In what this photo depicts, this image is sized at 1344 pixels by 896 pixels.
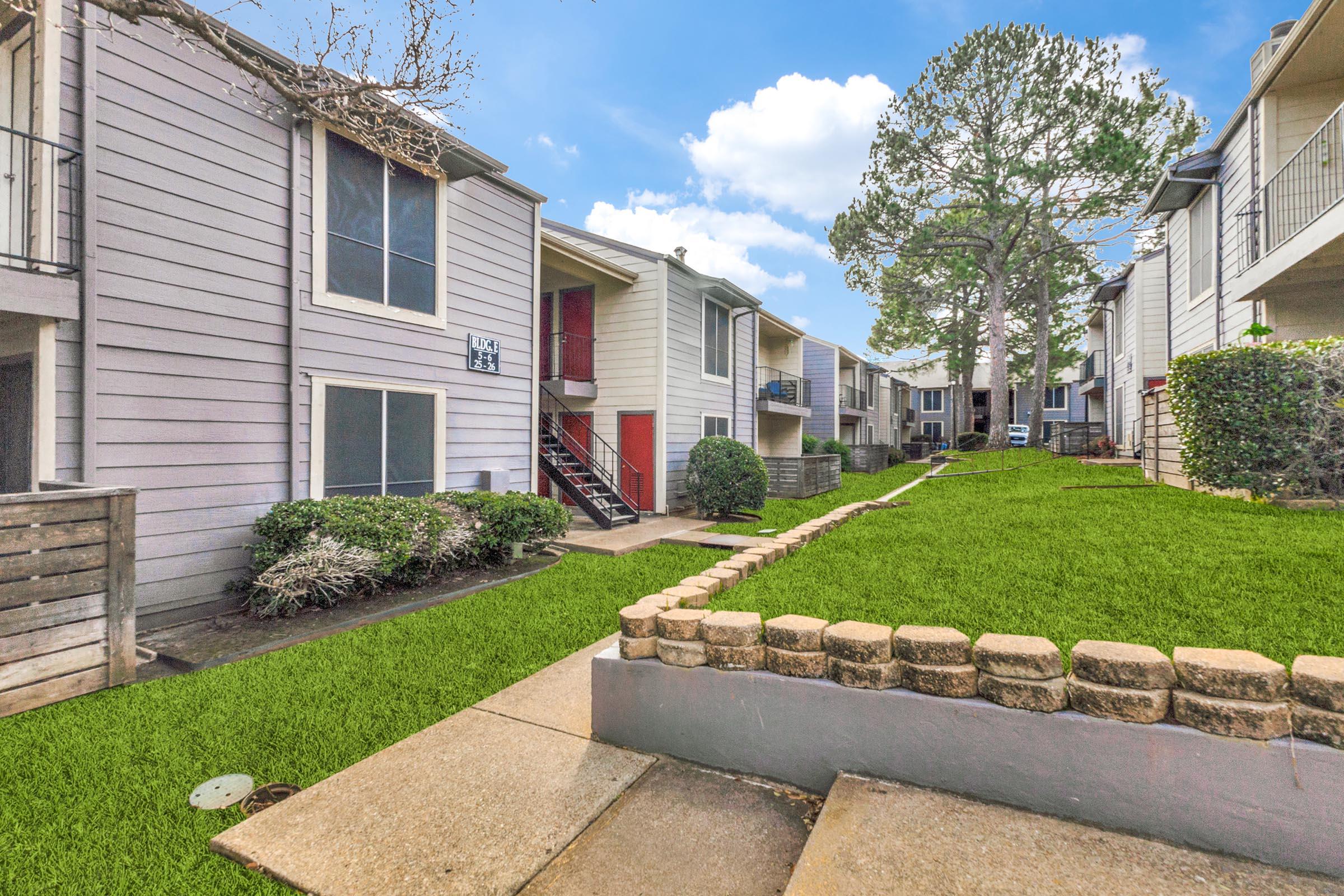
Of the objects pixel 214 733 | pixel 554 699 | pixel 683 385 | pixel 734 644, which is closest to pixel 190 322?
pixel 214 733

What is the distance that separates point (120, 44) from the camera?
468 cm

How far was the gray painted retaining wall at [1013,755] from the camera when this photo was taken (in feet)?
5.23

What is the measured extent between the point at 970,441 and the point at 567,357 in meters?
22.2

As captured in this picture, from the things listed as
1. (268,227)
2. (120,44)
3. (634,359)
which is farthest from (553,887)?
(634,359)

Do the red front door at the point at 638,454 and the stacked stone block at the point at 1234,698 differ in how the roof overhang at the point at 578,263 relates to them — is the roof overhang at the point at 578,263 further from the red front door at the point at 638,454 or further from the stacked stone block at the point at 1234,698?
the stacked stone block at the point at 1234,698

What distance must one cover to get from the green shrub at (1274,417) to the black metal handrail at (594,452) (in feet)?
26.4

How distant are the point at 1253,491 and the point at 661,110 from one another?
1333cm

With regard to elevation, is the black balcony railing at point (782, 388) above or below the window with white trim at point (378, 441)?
above

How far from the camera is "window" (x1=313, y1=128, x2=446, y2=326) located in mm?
6094

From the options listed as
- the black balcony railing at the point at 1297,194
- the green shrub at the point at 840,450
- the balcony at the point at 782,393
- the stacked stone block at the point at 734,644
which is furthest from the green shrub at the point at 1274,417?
the green shrub at the point at 840,450

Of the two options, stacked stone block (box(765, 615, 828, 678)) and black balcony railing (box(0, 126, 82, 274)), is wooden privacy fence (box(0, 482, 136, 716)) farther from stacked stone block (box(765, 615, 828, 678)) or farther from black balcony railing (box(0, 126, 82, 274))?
stacked stone block (box(765, 615, 828, 678))

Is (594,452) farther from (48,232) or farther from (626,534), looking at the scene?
(48,232)

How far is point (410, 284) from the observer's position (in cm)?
694

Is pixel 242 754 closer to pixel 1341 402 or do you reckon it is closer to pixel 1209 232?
pixel 1341 402
